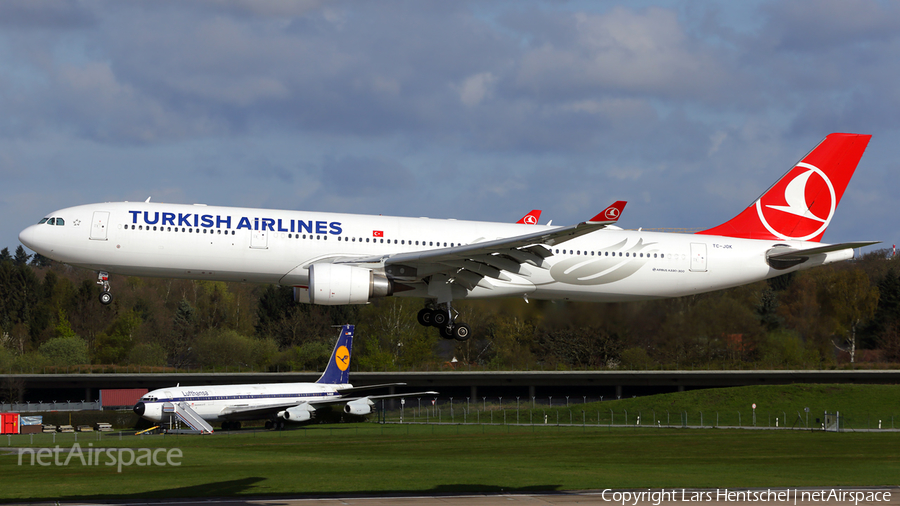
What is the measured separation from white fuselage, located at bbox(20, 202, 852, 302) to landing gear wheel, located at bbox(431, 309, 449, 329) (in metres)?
1.07

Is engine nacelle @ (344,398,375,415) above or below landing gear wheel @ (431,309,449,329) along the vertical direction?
below

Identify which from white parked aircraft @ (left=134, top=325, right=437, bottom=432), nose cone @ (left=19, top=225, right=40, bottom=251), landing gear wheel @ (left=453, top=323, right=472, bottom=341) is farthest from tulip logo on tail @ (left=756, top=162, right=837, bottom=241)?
white parked aircraft @ (left=134, top=325, right=437, bottom=432)

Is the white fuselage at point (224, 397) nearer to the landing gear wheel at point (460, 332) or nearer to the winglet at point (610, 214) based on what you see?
the landing gear wheel at point (460, 332)

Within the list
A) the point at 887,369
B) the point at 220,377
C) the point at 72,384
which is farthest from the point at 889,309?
the point at 72,384

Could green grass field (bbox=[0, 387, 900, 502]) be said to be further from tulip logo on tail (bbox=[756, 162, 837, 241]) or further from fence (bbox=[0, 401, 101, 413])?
fence (bbox=[0, 401, 101, 413])

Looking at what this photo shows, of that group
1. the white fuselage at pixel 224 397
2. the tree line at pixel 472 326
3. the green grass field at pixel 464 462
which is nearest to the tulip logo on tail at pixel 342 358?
the white fuselage at pixel 224 397

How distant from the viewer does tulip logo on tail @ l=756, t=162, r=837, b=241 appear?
4022 centimetres

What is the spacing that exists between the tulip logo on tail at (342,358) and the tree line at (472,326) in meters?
7.15

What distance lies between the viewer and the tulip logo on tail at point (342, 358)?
79812 mm

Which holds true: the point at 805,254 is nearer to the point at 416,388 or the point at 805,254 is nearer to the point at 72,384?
the point at 416,388

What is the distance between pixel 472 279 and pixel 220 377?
2517 inches

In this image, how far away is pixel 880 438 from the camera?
221 ft

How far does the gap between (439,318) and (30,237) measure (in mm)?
15667

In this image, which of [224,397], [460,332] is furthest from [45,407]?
[460,332]
